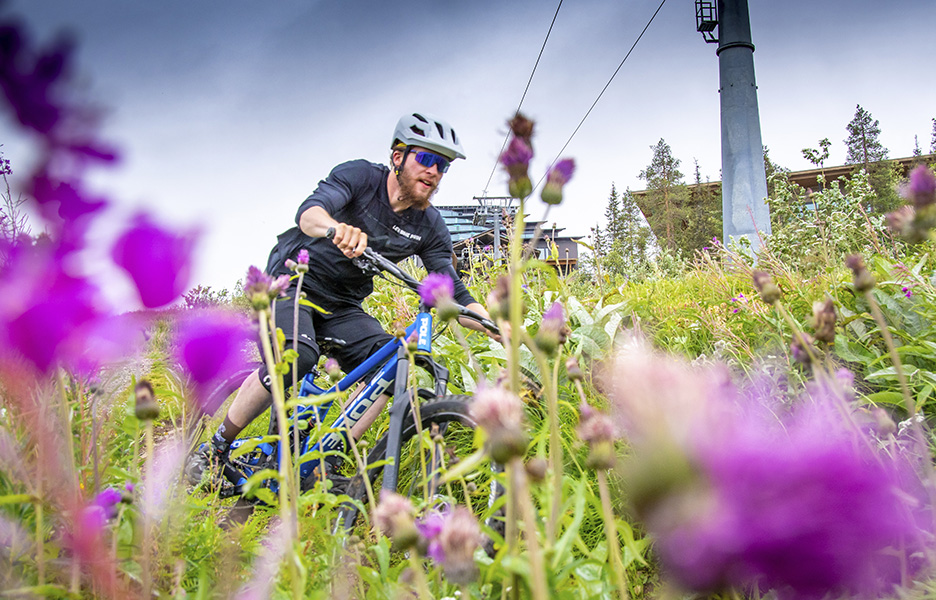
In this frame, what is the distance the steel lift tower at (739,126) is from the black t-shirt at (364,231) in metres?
7.34

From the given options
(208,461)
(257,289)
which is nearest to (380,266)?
(208,461)

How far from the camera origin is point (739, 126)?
9195 millimetres

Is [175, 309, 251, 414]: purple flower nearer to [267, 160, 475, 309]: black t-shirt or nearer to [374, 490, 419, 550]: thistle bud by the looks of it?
[374, 490, 419, 550]: thistle bud

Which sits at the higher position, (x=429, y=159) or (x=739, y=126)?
(x=739, y=126)

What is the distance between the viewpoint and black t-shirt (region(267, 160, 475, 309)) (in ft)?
8.87

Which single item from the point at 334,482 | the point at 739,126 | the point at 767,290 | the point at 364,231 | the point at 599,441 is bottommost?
the point at 334,482

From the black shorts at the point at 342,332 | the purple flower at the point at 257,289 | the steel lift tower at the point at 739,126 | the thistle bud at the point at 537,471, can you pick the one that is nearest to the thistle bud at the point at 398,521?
the thistle bud at the point at 537,471

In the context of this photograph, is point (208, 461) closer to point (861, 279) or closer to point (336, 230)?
point (336, 230)

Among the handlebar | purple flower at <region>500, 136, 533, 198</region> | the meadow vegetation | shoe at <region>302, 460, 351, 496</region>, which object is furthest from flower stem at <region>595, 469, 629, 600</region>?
shoe at <region>302, 460, 351, 496</region>

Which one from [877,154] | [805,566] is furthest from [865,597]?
[877,154]

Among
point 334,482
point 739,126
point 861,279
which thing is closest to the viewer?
point 861,279

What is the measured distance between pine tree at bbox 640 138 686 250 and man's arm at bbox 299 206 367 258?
1207 inches

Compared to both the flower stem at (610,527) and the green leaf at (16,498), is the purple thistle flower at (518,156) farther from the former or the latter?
the green leaf at (16,498)

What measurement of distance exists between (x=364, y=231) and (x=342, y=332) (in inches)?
21.8
